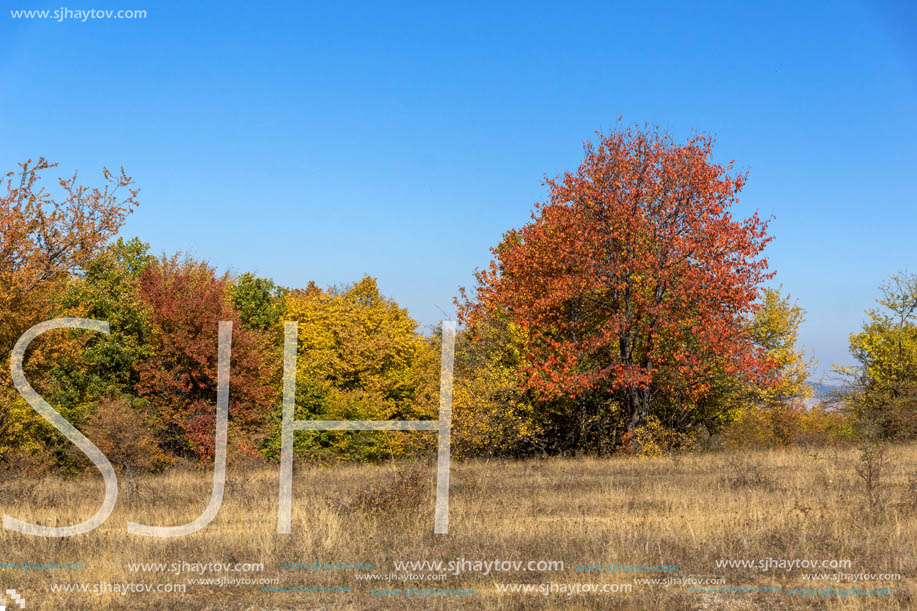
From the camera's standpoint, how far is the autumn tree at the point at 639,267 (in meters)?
21.1

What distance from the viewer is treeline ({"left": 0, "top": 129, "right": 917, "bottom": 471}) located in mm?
20703

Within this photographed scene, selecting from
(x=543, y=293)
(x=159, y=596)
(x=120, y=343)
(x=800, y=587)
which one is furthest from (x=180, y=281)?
(x=800, y=587)

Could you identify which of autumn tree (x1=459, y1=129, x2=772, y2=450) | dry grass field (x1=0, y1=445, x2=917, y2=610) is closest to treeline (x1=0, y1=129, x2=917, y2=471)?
autumn tree (x1=459, y1=129, x2=772, y2=450)

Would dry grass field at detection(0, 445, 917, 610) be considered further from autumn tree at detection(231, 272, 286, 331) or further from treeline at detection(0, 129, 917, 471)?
autumn tree at detection(231, 272, 286, 331)

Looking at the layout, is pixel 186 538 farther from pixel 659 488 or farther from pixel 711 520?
pixel 659 488

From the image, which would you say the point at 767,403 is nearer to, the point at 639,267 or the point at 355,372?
the point at 639,267

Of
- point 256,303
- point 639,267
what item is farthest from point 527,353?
point 256,303

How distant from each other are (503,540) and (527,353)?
50.8ft

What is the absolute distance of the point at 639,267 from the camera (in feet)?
70.9

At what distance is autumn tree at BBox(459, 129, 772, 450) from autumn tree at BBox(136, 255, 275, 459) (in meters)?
11.8

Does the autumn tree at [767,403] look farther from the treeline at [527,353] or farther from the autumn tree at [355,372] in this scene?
the autumn tree at [355,372]

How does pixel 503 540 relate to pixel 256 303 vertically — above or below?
below

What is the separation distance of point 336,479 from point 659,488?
7295mm

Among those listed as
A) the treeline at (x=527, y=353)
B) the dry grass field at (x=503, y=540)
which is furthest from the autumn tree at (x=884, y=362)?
the dry grass field at (x=503, y=540)
